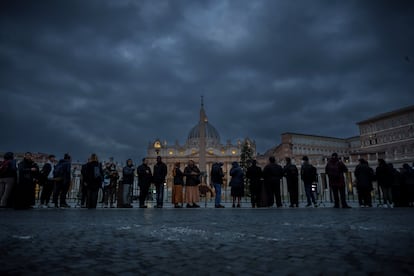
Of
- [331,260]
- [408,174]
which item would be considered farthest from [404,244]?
[408,174]

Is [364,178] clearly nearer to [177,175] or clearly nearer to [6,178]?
[177,175]

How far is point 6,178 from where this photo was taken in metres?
10.6

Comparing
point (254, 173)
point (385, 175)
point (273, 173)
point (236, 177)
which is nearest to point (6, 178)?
point (236, 177)

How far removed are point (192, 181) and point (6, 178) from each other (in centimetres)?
698

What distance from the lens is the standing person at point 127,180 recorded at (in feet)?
41.8

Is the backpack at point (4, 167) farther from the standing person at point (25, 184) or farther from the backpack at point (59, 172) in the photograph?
the backpack at point (59, 172)

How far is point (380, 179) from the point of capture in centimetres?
1269

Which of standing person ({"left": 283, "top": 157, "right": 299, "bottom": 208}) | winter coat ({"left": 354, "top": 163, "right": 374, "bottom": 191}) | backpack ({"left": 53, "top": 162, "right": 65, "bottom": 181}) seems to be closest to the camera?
backpack ({"left": 53, "top": 162, "right": 65, "bottom": 181})

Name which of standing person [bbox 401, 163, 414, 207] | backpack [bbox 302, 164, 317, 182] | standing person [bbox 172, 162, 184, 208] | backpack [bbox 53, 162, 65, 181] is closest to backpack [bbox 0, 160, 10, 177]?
backpack [bbox 53, 162, 65, 181]

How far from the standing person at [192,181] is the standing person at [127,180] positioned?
235cm

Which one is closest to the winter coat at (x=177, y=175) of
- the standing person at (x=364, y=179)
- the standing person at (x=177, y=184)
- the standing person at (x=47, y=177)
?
the standing person at (x=177, y=184)

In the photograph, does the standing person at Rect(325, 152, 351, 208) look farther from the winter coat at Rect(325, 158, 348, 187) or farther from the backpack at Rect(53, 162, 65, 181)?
the backpack at Rect(53, 162, 65, 181)

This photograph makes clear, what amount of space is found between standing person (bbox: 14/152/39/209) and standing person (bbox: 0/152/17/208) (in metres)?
0.24

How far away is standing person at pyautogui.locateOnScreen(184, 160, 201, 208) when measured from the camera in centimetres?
1287
